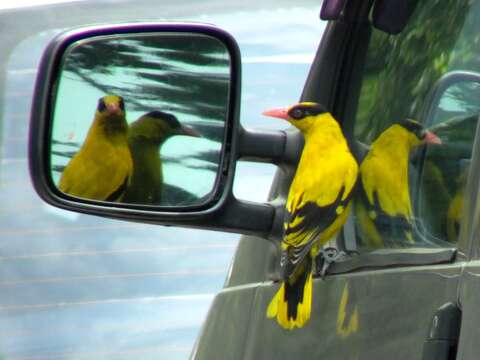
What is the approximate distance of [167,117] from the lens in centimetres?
271

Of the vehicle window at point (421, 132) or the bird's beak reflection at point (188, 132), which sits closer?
the vehicle window at point (421, 132)

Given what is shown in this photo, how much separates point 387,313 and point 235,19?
14.8 feet

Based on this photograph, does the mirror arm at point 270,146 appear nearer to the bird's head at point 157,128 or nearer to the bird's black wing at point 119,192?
the bird's head at point 157,128

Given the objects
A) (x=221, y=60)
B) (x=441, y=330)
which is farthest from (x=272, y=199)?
(x=441, y=330)

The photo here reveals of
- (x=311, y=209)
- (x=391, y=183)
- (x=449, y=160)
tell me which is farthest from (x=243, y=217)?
(x=449, y=160)

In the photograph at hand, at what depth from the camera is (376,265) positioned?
229 cm

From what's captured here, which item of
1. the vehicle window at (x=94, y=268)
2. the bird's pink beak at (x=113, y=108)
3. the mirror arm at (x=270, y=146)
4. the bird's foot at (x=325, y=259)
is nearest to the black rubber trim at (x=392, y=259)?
the bird's foot at (x=325, y=259)

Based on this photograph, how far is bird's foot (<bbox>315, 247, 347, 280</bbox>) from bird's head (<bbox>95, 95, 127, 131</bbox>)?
0.43m

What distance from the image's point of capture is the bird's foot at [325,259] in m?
2.57

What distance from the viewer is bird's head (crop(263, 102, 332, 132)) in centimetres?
270

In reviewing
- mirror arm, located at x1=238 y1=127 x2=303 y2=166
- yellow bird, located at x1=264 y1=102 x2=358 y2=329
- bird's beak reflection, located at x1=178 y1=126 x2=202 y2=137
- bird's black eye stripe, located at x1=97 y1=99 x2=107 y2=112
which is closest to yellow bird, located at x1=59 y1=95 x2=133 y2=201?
bird's black eye stripe, located at x1=97 y1=99 x2=107 y2=112

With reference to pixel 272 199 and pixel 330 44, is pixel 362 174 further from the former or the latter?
pixel 272 199

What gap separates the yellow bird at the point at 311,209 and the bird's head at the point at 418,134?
25cm


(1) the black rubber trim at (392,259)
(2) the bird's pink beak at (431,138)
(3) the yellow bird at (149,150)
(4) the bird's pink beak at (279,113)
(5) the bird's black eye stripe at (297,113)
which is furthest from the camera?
(4) the bird's pink beak at (279,113)
